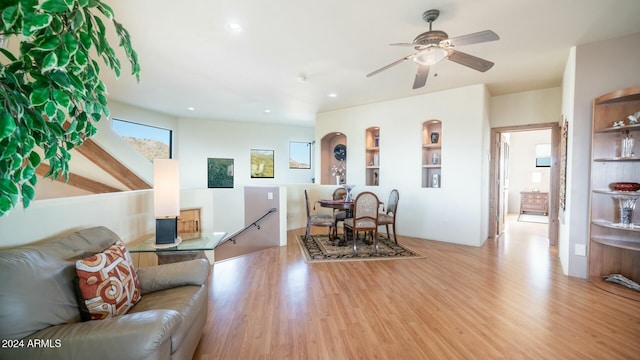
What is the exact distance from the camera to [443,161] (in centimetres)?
505

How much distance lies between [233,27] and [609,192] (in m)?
4.39

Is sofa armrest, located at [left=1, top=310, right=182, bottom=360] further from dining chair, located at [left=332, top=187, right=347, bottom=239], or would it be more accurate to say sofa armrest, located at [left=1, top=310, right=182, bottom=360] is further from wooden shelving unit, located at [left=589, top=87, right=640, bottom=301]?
wooden shelving unit, located at [left=589, top=87, right=640, bottom=301]

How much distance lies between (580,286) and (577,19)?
2832 millimetres

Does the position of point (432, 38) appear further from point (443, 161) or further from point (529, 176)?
point (529, 176)

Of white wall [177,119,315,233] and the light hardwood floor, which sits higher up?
white wall [177,119,315,233]

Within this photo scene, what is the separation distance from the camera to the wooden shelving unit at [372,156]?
19.9 ft

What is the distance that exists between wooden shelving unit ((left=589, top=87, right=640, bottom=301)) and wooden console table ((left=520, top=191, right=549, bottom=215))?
602cm

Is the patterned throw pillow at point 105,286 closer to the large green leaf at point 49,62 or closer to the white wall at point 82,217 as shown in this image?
the white wall at point 82,217

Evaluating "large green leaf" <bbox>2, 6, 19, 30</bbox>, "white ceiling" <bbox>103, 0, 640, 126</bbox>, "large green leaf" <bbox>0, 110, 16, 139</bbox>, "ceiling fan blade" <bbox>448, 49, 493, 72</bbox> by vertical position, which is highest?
"white ceiling" <bbox>103, 0, 640, 126</bbox>

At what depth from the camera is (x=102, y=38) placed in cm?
103

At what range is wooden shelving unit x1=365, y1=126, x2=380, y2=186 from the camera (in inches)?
239

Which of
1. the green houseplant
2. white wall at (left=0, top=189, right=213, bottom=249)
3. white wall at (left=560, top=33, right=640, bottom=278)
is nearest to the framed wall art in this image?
white wall at (left=0, top=189, right=213, bottom=249)

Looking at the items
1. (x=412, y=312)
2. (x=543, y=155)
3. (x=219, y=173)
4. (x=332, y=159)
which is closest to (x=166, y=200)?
(x=412, y=312)

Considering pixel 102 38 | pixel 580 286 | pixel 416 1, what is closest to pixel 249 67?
pixel 416 1
